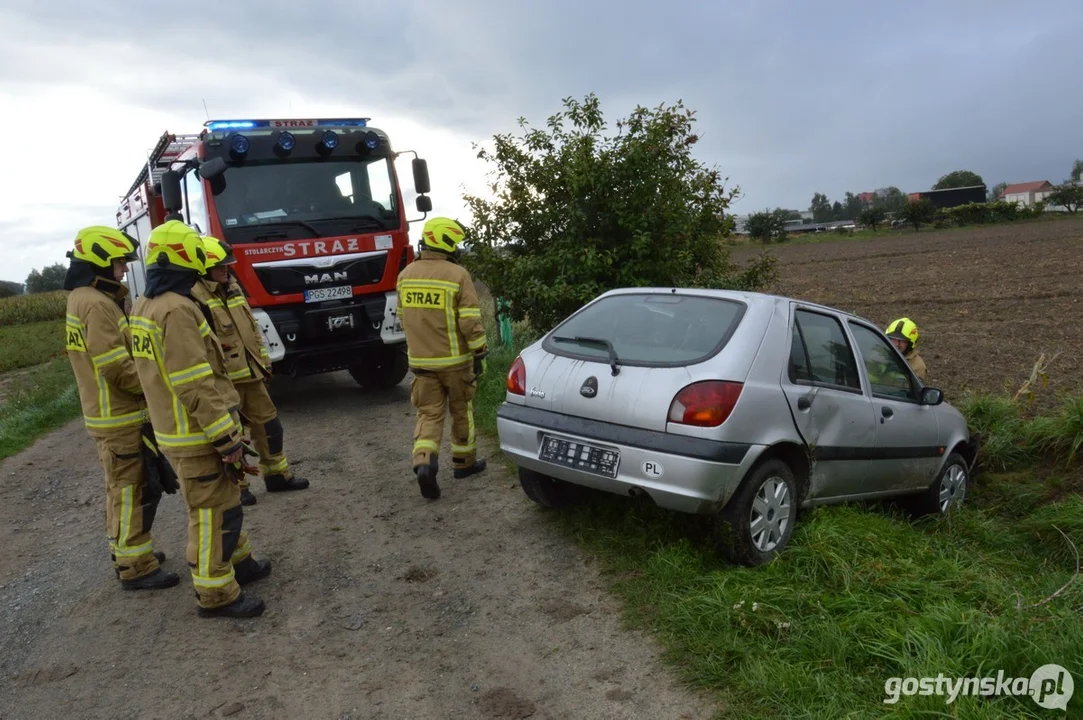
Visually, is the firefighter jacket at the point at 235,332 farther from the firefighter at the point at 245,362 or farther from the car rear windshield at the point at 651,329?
the car rear windshield at the point at 651,329

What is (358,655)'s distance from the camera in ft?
11.7

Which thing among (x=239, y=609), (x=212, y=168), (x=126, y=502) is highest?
(x=212, y=168)

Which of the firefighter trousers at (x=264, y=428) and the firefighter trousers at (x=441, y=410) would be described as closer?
the firefighter trousers at (x=441, y=410)

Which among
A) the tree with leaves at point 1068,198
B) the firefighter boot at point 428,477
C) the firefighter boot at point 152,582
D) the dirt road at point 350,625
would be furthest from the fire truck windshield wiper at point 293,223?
the tree with leaves at point 1068,198

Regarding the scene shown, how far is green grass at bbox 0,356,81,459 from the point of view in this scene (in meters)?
9.09

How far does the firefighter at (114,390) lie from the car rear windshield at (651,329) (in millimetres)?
2386

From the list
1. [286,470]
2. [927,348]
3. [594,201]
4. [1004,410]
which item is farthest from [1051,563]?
[927,348]

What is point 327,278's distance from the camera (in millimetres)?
8344

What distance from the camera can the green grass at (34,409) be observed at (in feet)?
29.8

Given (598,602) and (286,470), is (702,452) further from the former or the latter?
(286,470)

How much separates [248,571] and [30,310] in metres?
36.4

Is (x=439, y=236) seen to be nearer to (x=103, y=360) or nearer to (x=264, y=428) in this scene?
(x=264, y=428)

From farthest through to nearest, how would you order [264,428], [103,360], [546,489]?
[264,428], [546,489], [103,360]

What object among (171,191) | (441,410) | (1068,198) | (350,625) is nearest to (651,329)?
(441,410)
